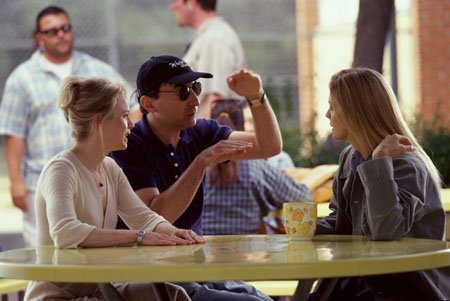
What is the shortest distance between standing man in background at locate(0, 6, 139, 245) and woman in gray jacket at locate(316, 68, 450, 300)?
3.99 meters

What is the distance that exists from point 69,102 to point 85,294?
25.0 inches

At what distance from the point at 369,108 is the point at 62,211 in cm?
103

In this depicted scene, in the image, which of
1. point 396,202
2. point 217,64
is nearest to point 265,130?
point 396,202

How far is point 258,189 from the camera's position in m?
5.88

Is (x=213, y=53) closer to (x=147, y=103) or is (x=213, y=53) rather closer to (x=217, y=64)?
(x=217, y=64)

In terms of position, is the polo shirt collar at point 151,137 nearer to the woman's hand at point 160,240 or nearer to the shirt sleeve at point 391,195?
the woman's hand at point 160,240

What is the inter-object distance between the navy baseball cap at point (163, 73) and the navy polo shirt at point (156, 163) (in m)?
0.15

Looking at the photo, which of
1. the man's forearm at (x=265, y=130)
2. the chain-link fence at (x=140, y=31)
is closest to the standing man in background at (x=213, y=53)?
the chain-link fence at (x=140, y=31)

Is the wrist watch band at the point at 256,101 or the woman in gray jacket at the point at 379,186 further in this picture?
the wrist watch band at the point at 256,101

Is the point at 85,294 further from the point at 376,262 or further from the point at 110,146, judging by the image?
the point at 376,262

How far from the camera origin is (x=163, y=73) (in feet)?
13.9

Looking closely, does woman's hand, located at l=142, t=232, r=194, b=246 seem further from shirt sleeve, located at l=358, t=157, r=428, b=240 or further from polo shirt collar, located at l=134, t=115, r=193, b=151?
polo shirt collar, located at l=134, t=115, r=193, b=151

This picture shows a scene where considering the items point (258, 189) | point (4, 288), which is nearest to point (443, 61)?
point (258, 189)

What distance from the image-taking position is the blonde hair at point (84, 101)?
371 cm
